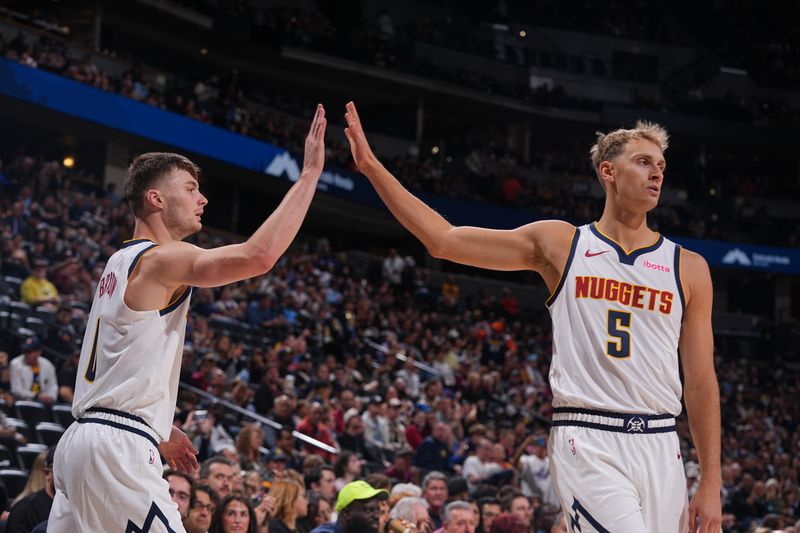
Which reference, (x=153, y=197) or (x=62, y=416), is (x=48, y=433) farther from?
(x=153, y=197)

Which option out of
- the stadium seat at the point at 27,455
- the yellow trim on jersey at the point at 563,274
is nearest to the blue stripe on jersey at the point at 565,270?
the yellow trim on jersey at the point at 563,274

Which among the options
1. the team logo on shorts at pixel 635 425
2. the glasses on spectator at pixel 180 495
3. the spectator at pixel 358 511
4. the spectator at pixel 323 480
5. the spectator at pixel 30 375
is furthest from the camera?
the spectator at pixel 30 375

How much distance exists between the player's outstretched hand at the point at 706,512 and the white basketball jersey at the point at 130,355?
2203mm

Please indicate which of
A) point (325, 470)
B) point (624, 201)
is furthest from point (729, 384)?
point (624, 201)

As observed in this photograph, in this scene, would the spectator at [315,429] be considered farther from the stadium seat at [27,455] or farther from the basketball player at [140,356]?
the basketball player at [140,356]

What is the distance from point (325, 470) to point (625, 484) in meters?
6.09

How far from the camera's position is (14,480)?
9.55 m

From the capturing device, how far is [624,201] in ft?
14.9

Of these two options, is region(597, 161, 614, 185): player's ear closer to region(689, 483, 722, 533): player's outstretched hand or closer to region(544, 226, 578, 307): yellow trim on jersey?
region(544, 226, 578, 307): yellow trim on jersey

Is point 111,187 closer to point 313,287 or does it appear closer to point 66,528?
point 313,287

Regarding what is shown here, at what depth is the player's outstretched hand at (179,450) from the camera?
15.5 feet

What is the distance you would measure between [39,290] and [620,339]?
476 inches

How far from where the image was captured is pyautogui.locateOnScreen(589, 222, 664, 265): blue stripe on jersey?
4.43 metres

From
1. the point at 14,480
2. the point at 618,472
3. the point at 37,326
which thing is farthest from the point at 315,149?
the point at 37,326
